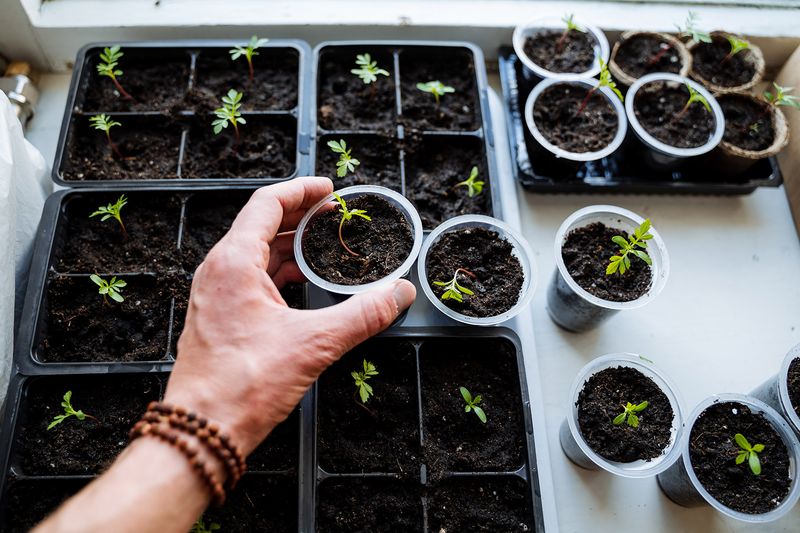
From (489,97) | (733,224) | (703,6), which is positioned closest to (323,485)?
(489,97)

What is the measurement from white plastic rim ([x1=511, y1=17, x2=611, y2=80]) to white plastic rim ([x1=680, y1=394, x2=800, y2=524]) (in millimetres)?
910

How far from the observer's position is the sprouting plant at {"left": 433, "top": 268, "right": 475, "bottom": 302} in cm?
128

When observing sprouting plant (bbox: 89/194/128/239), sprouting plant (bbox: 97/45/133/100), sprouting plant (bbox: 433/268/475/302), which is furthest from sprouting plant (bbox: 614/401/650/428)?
sprouting plant (bbox: 97/45/133/100)

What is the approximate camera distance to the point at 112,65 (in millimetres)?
1530

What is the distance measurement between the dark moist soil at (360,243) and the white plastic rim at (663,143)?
0.74 metres

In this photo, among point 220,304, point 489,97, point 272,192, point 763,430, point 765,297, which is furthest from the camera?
point 489,97

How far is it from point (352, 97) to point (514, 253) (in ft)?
2.21

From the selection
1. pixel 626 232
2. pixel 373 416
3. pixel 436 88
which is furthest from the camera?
pixel 436 88

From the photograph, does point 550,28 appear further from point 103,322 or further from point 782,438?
point 103,322

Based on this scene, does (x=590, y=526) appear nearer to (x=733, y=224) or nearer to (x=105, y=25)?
(x=733, y=224)

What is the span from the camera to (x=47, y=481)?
1212 millimetres

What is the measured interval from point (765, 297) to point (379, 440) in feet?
3.67

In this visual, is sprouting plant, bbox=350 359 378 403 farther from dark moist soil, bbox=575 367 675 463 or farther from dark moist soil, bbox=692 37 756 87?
dark moist soil, bbox=692 37 756 87

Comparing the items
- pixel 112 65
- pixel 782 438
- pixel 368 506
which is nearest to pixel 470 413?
pixel 368 506
